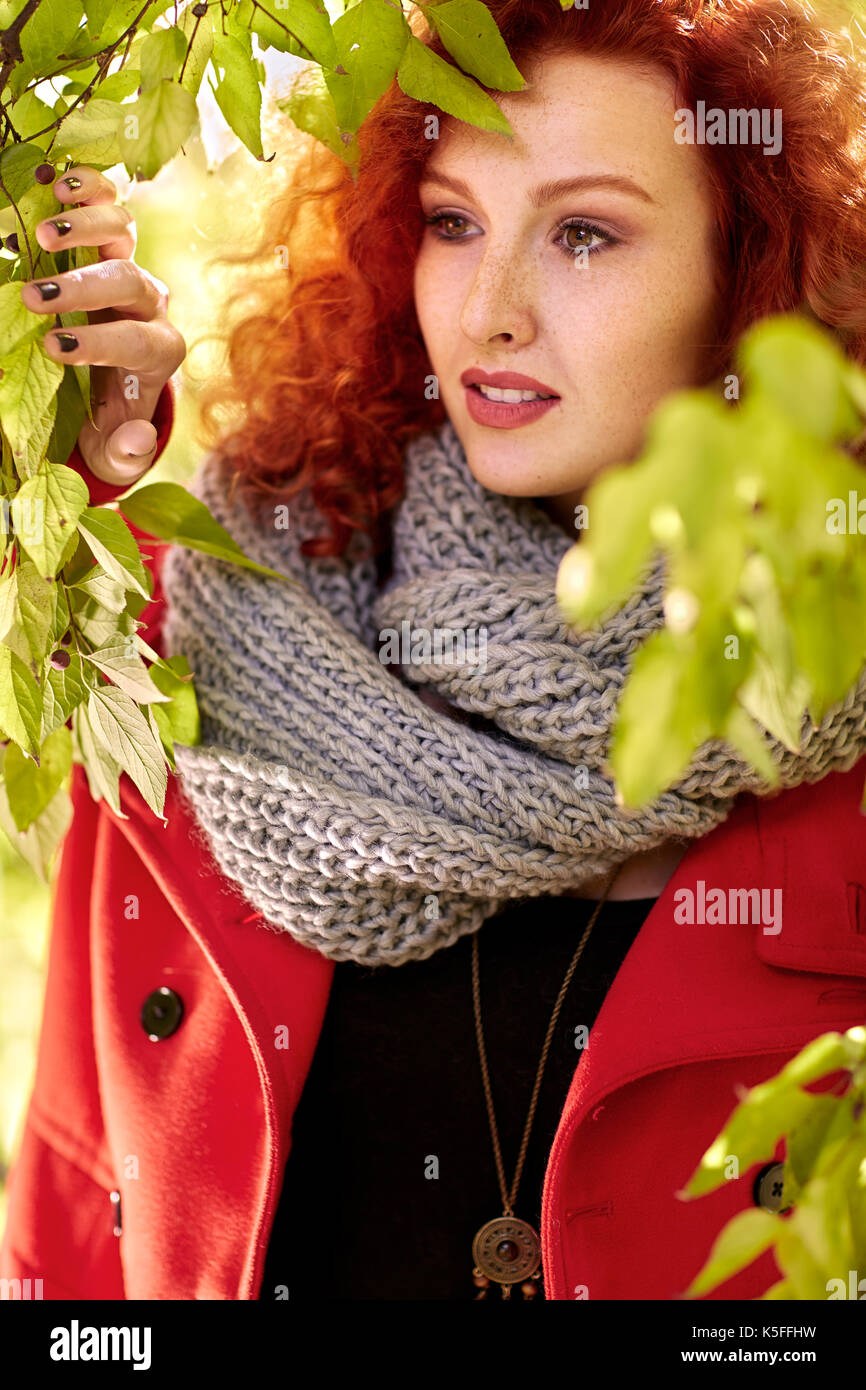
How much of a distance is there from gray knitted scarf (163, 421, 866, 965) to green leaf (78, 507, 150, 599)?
1.07 feet

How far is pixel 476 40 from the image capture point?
816 mm

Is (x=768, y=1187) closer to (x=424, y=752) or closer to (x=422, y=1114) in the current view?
(x=422, y=1114)

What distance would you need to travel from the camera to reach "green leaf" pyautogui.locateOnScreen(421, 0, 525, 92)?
808 mm

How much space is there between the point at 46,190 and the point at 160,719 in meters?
0.40

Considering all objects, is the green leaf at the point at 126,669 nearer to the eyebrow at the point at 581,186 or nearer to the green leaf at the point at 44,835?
the green leaf at the point at 44,835

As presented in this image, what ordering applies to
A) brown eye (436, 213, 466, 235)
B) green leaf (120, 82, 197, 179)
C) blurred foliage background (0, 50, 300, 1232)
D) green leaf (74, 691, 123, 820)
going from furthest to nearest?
1. blurred foliage background (0, 50, 300, 1232)
2. brown eye (436, 213, 466, 235)
3. green leaf (74, 691, 123, 820)
4. green leaf (120, 82, 197, 179)

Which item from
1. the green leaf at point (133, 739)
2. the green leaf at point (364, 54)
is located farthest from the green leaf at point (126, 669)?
the green leaf at point (364, 54)

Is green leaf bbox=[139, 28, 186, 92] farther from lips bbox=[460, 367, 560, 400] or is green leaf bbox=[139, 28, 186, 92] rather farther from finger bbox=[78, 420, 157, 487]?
lips bbox=[460, 367, 560, 400]

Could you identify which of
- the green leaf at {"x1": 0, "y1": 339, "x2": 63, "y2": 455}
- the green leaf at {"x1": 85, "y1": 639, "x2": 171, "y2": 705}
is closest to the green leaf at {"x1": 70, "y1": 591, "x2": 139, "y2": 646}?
the green leaf at {"x1": 85, "y1": 639, "x2": 171, "y2": 705}

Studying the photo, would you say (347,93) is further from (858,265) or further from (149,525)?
(858,265)

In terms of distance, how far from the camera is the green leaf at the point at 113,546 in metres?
0.77

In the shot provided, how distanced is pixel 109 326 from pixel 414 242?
1.59ft

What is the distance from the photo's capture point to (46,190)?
0.79 meters

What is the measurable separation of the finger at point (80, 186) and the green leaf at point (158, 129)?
0.09 m
